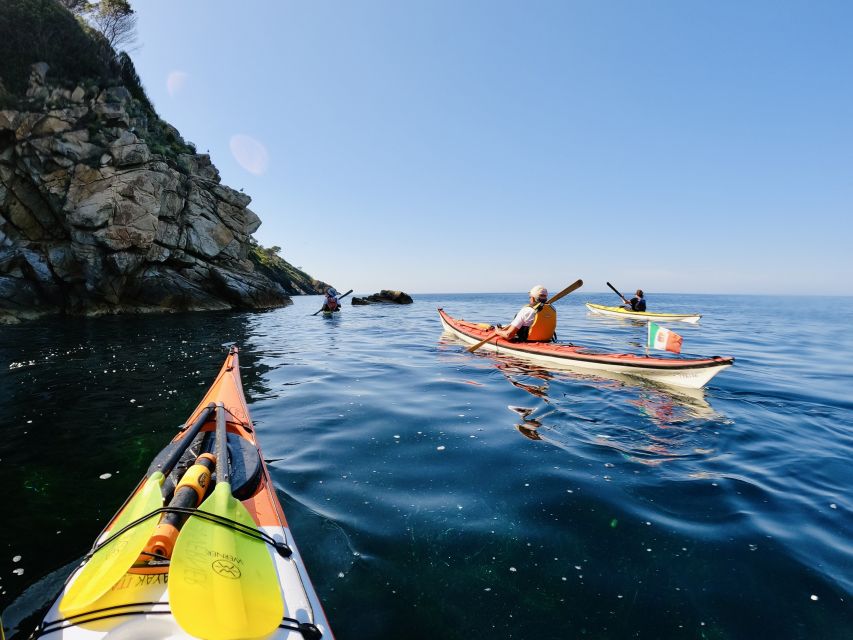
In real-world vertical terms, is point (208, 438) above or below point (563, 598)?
above

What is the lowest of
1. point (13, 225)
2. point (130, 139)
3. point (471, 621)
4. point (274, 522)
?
point (471, 621)

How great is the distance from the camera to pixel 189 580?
189cm

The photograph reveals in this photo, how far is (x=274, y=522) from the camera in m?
2.83

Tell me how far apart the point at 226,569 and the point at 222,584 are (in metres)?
0.10

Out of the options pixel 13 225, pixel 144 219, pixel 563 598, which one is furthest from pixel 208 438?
pixel 13 225

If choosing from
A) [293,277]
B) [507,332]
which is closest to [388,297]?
[507,332]

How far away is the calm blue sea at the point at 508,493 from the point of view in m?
2.68

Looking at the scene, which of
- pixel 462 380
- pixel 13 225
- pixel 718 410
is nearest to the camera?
pixel 718 410

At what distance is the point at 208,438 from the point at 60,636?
2.64 metres

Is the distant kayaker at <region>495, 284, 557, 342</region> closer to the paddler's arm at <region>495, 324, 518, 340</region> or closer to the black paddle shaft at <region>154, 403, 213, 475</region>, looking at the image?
the paddler's arm at <region>495, 324, 518, 340</region>

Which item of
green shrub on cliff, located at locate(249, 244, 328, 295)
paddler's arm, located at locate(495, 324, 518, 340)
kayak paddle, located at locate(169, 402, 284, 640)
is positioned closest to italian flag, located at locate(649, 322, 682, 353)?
paddler's arm, located at locate(495, 324, 518, 340)

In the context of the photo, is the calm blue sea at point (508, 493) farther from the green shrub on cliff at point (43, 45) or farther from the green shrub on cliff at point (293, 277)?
the green shrub on cliff at point (293, 277)

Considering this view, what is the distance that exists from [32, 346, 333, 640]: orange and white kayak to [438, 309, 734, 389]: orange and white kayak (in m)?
7.78

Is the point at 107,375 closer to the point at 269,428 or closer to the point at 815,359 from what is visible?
the point at 269,428
